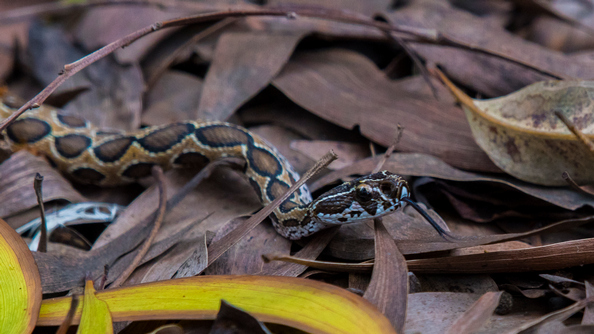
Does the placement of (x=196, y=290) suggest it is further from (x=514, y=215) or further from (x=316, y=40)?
(x=316, y=40)

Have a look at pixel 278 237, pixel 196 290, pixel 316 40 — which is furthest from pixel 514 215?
pixel 316 40

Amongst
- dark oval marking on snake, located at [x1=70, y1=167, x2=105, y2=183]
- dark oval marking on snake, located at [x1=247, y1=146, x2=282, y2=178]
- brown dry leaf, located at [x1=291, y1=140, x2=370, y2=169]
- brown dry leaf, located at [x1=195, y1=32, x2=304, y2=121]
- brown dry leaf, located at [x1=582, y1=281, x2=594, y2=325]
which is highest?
brown dry leaf, located at [x1=195, y1=32, x2=304, y2=121]

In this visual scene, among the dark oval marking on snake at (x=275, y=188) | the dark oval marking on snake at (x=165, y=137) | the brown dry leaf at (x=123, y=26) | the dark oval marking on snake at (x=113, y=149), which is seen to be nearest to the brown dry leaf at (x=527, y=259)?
the dark oval marking on snake at (x=275, y=188)

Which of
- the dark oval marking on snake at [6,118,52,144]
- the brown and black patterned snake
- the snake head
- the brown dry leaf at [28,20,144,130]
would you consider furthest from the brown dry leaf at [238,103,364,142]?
the dark oval marking on snake at [6,118,52,144]

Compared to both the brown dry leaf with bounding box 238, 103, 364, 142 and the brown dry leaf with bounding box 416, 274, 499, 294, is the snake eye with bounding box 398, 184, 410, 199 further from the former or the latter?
the brown dry leaf with bounding box 238, 103, 364, 142

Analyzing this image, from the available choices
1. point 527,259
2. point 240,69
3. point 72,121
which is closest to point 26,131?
point 72,121

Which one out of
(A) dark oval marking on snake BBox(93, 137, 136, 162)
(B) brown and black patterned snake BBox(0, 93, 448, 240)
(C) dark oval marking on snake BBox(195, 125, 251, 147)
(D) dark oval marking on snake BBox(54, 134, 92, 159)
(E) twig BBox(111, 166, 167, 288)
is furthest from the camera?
(D) dark oval marking on snake BBox(54, 134, 92, 159)
